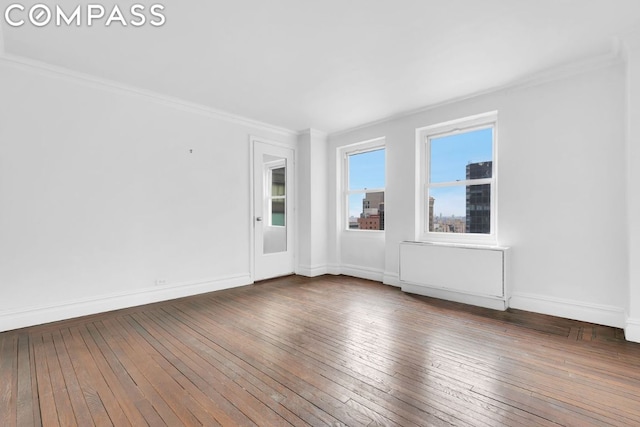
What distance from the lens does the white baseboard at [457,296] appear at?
3596mm

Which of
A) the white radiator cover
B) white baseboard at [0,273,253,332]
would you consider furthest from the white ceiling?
white baseboard at [0,273,253,332]

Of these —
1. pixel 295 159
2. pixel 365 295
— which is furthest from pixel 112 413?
pixel 295 159

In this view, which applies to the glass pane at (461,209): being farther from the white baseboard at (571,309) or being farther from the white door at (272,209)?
the white door at (272,209)

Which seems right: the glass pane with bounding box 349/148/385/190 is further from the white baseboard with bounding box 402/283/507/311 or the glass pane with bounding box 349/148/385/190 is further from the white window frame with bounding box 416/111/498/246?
the white baseboard with bounding box 402/283/507/311

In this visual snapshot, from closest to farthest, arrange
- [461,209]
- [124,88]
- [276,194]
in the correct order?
1. [124,88]
2. [461,209]
3. [276,194]

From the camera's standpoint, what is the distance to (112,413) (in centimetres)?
174

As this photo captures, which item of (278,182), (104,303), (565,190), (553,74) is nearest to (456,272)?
(565,190)

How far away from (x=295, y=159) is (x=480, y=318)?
3965 millimetres

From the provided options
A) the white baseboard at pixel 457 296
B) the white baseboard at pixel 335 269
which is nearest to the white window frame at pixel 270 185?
the white baseboard at pixel 335 269

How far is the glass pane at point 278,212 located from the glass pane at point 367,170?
4.44ft

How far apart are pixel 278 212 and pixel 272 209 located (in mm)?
131

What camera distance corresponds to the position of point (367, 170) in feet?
17.9

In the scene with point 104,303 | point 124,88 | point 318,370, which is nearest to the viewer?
point 318,370

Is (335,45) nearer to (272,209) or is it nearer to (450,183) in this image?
(450,183)
